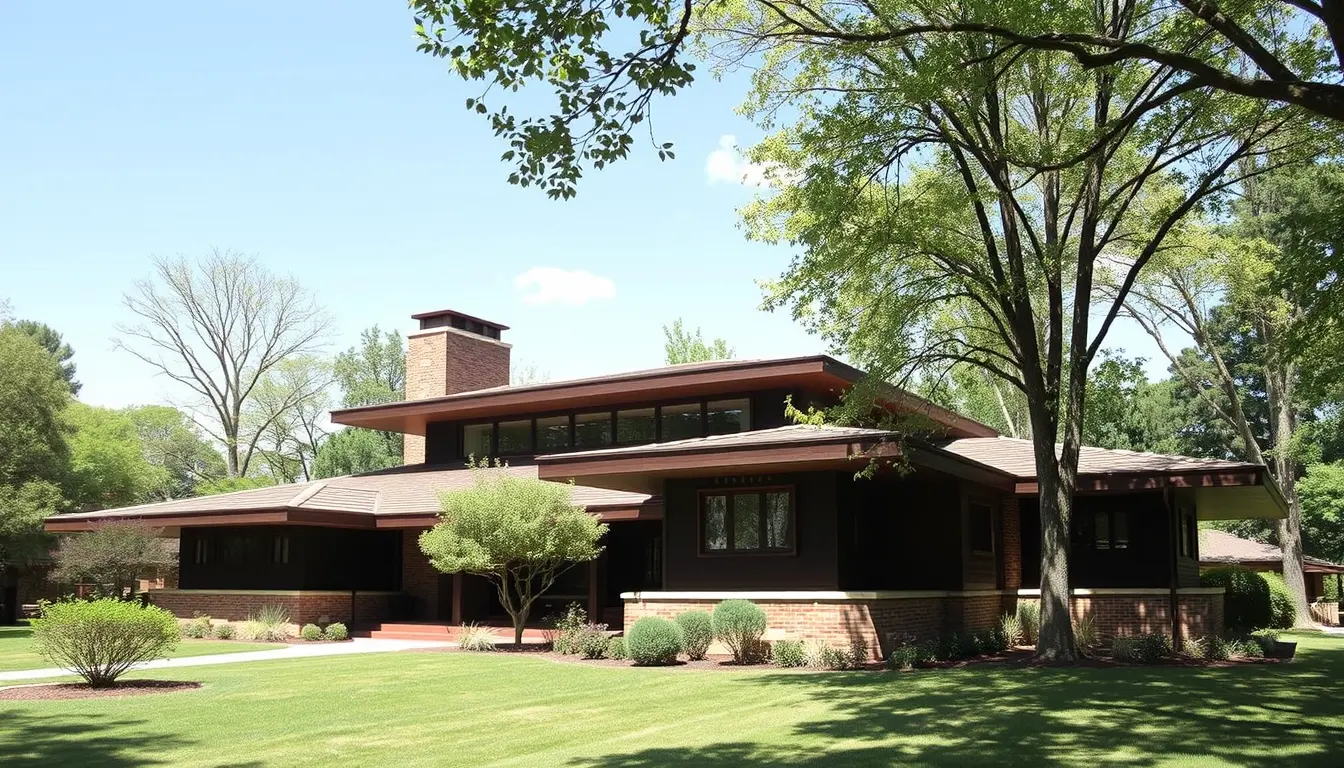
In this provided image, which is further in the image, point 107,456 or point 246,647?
point 107,456

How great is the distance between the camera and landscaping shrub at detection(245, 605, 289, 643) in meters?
26.5

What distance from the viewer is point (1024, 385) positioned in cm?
1981

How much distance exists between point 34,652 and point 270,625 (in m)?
6.97

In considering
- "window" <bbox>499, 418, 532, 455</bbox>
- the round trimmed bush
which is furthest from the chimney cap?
the round trimmed bush

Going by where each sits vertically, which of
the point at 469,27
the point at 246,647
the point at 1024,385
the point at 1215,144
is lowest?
the point at 246,647

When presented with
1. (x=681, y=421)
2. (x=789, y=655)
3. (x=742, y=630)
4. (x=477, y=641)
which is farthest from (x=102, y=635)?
(x=681, y=421)

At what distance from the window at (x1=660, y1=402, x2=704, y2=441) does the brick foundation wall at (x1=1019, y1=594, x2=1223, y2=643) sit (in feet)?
30.6

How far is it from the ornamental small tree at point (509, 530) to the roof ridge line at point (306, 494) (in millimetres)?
5352

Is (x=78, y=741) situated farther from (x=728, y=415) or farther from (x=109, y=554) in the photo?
(x=109, y=554)

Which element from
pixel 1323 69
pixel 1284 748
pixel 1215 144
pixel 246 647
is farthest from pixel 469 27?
pixel 246 647

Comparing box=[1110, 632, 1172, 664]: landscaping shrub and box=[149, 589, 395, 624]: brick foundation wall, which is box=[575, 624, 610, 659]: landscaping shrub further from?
box=[149, 589, 395, 624]: brick foundation wall

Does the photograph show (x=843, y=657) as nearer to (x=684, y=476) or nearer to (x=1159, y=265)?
(x=684, y=476)

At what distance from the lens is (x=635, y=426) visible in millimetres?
28078

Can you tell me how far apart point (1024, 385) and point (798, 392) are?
22.5ft
